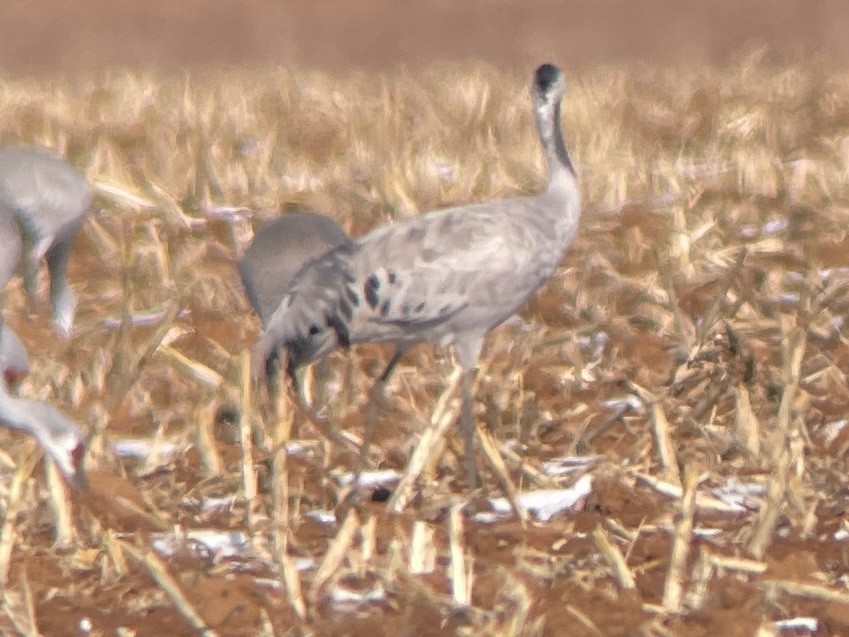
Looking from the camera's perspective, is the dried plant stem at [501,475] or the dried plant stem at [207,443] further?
the dried plant stem at [207,443]

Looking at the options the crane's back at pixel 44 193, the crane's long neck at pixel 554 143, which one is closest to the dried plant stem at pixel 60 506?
the crane's long neck at pixel 554 143

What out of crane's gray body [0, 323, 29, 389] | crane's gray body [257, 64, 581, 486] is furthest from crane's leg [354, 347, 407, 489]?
crane's gray body [0, 323, 29, 389]

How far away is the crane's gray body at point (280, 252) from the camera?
16.3 ft

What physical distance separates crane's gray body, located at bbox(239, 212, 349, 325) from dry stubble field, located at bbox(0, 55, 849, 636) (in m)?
0.13

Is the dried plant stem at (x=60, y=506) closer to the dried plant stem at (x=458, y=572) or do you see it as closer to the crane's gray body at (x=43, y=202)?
the dried plant stem at (x=458, y=572)

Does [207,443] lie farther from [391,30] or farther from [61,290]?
[391,30]

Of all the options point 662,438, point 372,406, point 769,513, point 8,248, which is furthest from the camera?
point 8,248

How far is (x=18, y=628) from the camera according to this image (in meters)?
2.77

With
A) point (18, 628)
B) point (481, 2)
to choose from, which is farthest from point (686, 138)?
point (481, 2)

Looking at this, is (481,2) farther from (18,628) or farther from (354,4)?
(18,628)

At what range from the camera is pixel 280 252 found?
200 inches

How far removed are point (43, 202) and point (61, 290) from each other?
0.52 meters

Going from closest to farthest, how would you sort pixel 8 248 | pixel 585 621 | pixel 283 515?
pixel 585 621 → pixel 283 515 → pixel 8 248

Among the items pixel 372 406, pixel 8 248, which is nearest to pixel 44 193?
pixel 8 248
